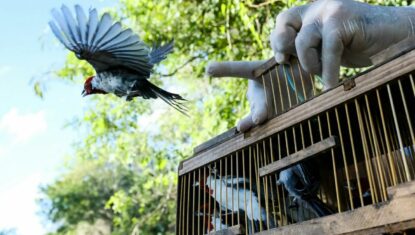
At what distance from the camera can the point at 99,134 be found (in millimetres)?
5832

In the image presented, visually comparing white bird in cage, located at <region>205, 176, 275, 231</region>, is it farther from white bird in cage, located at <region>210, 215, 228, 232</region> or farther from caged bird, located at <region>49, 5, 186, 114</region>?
caged bird, located at <region>49, 5, 186, 114</region>

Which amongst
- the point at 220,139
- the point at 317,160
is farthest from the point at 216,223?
the point at 317,160

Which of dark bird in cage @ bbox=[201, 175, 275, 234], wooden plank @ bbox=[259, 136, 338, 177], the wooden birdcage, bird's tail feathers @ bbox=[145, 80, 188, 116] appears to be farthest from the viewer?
bird's tail feathers @ bbox=[145, 80, 188, 116]

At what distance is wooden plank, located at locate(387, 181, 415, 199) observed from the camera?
48.6 inches

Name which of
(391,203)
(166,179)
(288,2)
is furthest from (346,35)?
(166,179)

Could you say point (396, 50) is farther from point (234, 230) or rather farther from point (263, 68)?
point (234, 230)

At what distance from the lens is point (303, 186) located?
1802mm

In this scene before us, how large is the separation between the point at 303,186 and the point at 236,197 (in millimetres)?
325

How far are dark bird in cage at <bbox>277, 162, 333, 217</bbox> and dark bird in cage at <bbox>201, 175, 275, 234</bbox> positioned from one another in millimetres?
143

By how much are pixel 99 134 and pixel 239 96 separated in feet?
6.65

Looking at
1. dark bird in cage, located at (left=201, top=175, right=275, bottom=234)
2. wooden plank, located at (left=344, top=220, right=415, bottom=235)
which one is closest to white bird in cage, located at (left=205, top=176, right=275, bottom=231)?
dark bird in cage, located at (left=201, top=175, right=275, bottom=234)

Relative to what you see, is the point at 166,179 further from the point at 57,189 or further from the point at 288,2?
the point at 57,189

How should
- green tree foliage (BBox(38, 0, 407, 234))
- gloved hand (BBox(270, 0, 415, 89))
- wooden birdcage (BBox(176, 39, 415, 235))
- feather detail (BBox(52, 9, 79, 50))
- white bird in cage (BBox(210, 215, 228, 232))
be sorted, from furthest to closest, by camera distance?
green tree foliage (BBox(38, 0, 407, 234)), feather detail (BBox(52, 9, 79, 50)), white bird in cage (BBox(210, 215, 228, 232)), gloved hand (BBox(270, 0, 415, 89)), wooden birdcage (BBox(176, 39, 415, 235))

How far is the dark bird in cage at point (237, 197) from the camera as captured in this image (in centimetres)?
186
